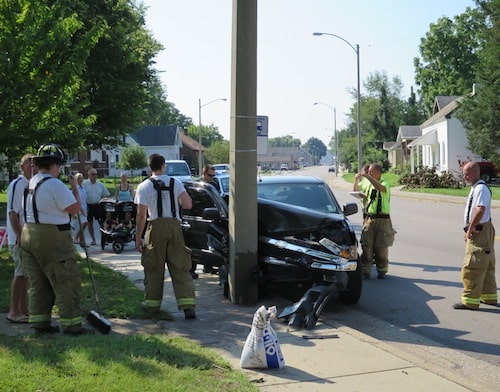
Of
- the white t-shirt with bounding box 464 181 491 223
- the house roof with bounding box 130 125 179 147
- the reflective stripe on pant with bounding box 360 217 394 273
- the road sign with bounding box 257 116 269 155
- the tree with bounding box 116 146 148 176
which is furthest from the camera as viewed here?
the house roof with bounding box 130 125 179 147

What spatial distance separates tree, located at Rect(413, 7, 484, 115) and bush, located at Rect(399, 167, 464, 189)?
120ft

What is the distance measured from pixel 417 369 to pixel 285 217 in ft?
10.6

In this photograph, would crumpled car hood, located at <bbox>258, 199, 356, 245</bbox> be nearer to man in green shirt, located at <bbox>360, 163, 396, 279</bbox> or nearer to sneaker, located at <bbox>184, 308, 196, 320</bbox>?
sneaker, located at <bbox>184, 308, 196, 320</bbox>

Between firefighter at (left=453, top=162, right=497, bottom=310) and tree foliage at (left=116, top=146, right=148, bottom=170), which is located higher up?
tree foliage at (left=116, top=146, right=148, bottom=170)

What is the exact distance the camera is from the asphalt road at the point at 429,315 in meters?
6.04

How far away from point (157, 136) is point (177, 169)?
57714 millimetres

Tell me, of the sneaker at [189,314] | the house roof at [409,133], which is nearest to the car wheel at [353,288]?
the sneaker at [189,314]

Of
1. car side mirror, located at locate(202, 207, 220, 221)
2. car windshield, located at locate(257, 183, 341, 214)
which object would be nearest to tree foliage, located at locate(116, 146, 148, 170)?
car windshield, located at locate(257, 183, 341, 214)

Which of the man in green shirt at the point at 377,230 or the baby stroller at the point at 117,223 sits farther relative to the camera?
the baby stroller at the point at 117,223

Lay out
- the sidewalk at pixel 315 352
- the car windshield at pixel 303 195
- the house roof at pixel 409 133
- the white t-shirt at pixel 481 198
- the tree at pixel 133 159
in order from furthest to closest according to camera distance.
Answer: the house roof at pixel 409 133
the tree at pixel 133 159
the car windshield at pixel 303 195
the white t-shirt at pixel 481 198
the sidewalk at pixel 315 352

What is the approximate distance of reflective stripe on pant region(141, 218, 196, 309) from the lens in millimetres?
6941

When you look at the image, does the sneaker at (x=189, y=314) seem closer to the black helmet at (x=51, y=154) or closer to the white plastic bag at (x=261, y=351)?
the white plastic bag at (x=261, y=351)

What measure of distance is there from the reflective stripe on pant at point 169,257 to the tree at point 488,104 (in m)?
31.9

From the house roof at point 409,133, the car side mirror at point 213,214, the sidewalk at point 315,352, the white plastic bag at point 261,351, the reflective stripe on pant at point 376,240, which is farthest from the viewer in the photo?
the house roof at point 409,133
